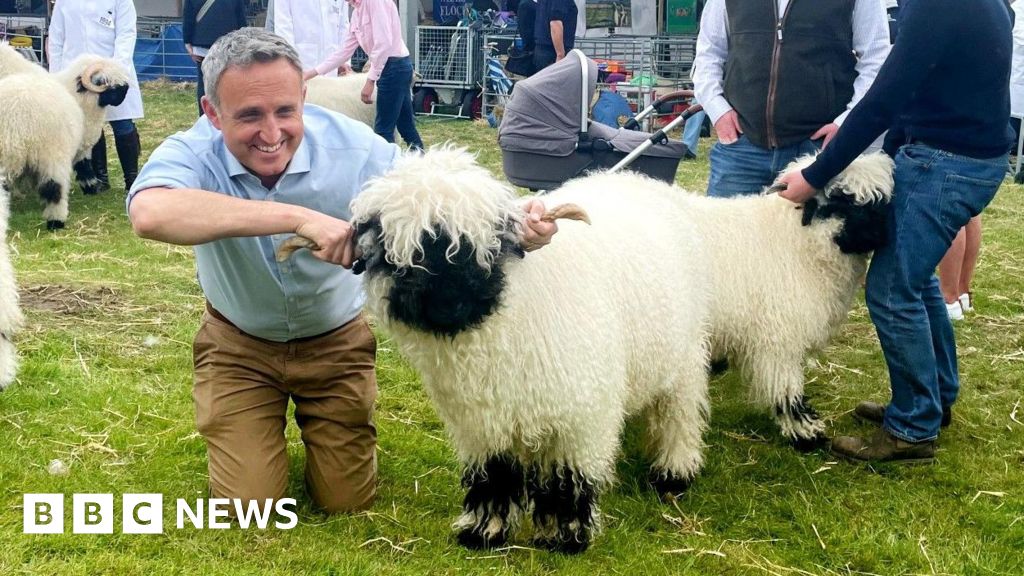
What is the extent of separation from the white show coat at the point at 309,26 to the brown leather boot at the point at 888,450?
6700mm

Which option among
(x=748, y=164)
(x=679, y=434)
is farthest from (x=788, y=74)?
(x=679, y=434)

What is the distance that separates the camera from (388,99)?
370 inches

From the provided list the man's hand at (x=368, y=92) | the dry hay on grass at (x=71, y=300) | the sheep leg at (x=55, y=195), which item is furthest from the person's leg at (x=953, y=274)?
the sheep leg at (x=55, y=195)

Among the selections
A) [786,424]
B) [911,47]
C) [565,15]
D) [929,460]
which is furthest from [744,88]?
[565,15]

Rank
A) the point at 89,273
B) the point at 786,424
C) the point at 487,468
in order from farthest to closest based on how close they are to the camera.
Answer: the point at 89,273 < the point at 786,424 < the point at 487,468

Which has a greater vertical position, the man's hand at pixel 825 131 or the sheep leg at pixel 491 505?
the man's hand at pixel 825 131

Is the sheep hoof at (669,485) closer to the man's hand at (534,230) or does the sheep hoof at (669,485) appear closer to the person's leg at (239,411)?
the man's hand at (534,230)

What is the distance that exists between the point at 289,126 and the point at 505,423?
1225 millimetres

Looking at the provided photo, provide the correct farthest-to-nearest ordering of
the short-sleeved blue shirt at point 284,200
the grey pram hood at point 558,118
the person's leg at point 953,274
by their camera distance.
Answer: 1. the person's leg at point 953,274
2. the grey pram hood at point 558,118
3. the short-sleeved blue shirt at point 284,200

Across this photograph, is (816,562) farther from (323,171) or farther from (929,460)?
(323,171)

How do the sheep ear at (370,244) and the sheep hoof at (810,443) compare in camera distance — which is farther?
the sheep hoof at (810,443)

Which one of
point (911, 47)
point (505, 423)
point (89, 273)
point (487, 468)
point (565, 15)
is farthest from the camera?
point (565, 15)

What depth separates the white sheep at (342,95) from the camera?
1021 centimetres

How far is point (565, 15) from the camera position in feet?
42.2
